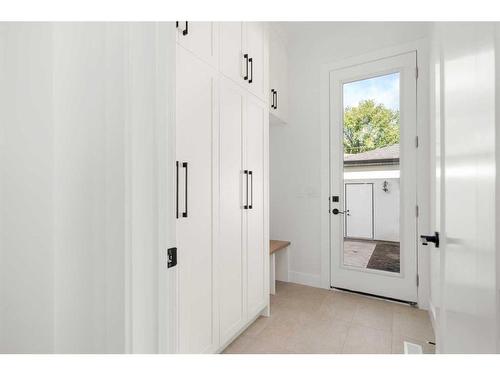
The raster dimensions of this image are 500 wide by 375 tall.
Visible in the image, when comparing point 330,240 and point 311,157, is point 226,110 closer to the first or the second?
point 311,157

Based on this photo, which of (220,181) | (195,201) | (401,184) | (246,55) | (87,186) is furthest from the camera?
A: (401,184)

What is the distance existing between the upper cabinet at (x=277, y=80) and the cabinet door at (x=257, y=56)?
42cm

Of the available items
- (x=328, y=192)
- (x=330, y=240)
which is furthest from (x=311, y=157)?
(x=330, y=240)

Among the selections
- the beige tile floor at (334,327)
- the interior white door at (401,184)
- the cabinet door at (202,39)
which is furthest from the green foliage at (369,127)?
the cabinet door at (202,39)

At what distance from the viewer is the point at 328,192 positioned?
288 centimetres

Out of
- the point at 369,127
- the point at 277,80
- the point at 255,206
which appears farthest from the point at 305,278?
the point at 277,80

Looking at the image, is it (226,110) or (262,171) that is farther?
(262,171)

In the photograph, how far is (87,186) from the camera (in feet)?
2.19

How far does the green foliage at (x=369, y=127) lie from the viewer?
→ 260 centimetres

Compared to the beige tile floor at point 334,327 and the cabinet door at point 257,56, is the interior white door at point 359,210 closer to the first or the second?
the beige tile floor at point 334,327

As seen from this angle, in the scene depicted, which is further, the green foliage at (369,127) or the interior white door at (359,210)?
the interior white door at (359,210)

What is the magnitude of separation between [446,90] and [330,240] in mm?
2160

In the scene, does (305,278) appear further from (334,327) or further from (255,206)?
(255,206)

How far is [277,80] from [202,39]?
4.81ft
